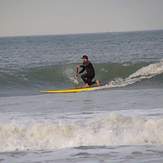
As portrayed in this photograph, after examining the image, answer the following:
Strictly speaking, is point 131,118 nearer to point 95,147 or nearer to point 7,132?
point 95,147

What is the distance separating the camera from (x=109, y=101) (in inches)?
568

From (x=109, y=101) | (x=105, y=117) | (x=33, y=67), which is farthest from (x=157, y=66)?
(x=105, y=117)

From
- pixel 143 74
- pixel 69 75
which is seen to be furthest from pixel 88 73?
pixel 69 75

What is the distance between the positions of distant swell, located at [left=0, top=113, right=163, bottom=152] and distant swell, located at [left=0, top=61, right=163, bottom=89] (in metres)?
12.4

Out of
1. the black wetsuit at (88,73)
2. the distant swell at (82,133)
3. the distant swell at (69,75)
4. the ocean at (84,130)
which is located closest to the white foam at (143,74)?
the distant swell at (69,75)

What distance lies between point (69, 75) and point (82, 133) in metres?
19.3

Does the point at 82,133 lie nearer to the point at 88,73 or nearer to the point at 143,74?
the point at 88,73

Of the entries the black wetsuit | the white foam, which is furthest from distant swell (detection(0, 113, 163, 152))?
the white foam

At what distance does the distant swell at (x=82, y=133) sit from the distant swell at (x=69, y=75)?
40.8 ft

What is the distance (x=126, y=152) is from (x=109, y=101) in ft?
17.4

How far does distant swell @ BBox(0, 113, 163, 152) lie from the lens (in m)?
10.1

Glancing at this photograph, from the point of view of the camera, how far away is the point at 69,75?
29.6 metres

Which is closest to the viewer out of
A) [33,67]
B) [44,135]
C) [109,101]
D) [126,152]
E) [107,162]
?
Answer: [107,162]

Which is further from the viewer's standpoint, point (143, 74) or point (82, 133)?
point (143, 74)
